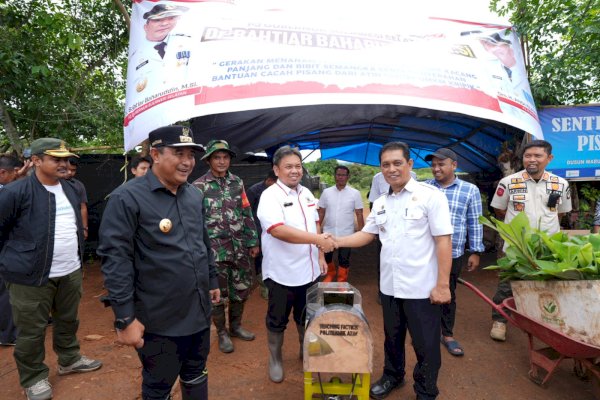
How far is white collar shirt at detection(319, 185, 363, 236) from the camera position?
532 cm

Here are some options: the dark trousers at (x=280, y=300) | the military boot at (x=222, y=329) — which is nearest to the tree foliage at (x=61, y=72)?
the military boot at (x=222, y=329)

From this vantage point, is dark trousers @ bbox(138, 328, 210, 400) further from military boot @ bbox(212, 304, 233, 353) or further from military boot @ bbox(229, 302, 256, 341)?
military boot @ bbox(229, 302, 256, 341)

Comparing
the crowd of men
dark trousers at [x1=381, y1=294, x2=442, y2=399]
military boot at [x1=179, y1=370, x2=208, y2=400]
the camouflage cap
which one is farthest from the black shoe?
the camouflage cap

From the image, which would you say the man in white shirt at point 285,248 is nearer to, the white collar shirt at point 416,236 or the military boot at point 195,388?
the white collar shirt at point 416,236

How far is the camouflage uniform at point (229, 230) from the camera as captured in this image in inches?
133

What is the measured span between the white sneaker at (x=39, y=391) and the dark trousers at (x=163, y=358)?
1.34m

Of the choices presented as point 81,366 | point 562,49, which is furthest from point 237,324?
point 562,49

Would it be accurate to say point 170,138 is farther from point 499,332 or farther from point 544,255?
point 499,332

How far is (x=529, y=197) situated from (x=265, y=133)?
3.84 meters

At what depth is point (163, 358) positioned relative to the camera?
1942 millimetres

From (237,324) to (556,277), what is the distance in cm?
297

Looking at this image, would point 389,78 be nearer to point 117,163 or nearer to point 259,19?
point 259,19

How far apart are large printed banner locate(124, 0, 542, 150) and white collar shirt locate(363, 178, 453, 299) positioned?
1.69 metres

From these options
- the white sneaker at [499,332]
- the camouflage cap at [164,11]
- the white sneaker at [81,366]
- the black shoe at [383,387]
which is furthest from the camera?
the camouflage cap at [164,11]
